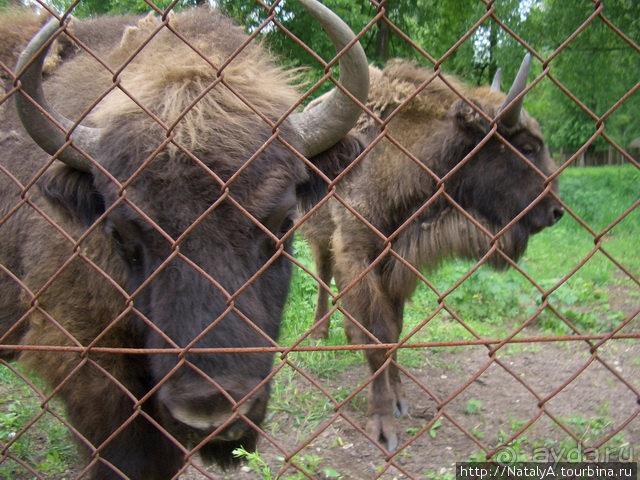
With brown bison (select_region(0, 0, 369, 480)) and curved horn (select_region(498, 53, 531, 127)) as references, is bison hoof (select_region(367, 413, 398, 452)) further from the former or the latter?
curved horn (select_region(498, 53, 531, 127))

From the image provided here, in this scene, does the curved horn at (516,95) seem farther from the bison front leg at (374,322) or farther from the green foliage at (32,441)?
the green foliage at (32,441)

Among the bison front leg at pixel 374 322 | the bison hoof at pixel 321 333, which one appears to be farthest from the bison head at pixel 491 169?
the bison hoof at pixel 321 333

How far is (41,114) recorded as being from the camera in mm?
2029

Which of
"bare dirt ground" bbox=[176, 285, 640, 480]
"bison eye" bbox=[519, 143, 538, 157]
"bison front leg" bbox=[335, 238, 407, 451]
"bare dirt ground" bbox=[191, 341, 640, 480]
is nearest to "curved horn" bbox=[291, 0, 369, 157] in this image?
"bare dirt ground" bbox=[176, 285, 640, 480]

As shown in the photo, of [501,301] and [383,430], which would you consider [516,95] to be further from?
[501,301]

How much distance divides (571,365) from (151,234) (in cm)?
414

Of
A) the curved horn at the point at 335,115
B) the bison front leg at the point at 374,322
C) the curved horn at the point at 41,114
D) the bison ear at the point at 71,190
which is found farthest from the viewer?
the bison front leg at the point at 374,322

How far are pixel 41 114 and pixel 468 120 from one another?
10.6ft

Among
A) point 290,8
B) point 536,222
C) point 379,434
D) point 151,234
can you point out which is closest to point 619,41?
point 290,8

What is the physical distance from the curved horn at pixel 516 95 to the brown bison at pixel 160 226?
174 cm

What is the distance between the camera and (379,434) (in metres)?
3.93

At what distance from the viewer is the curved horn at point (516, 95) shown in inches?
144

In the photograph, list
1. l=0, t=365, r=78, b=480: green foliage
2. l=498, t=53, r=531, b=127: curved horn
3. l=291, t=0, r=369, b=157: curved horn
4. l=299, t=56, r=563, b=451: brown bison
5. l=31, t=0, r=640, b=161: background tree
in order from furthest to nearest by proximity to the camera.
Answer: l=31, t=0, r=640, b=161: background tree → l=299, t=56, r=563, b=451: brown bison → l=498, t=53, r=531, b=127: curved horn → l=0, t=365, r=78, b=480: green foliage → l=291, t=0, r=369, b=157: curved horn

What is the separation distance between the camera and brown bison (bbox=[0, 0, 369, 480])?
1.76 metres
